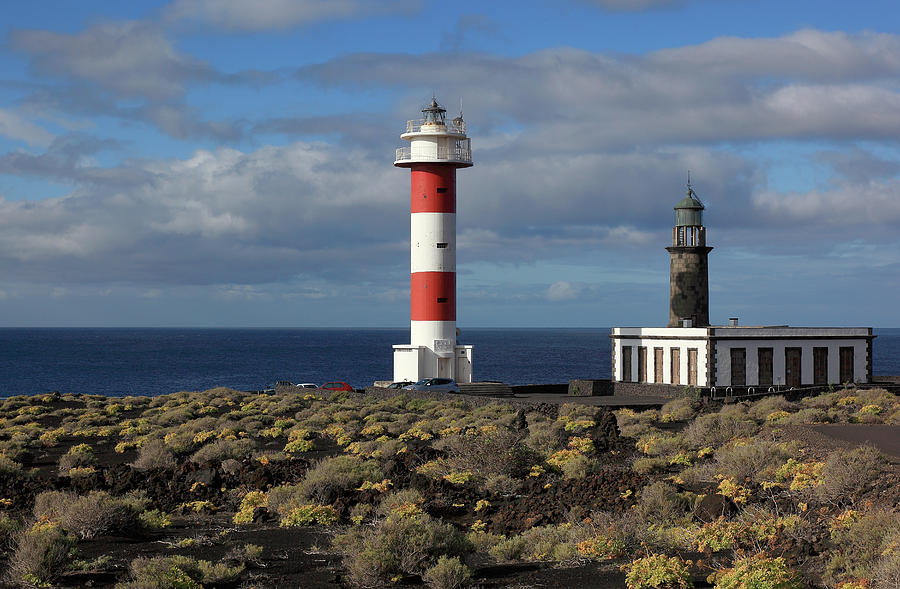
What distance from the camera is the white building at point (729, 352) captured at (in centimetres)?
4069

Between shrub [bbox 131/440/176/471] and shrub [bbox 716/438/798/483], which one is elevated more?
shrub [bbox 716/438/798/483]

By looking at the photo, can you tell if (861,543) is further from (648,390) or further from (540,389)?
(540,389)

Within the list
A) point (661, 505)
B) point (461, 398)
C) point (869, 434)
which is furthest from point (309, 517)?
point (461, 398)

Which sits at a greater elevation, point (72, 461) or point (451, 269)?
point (451, 269)

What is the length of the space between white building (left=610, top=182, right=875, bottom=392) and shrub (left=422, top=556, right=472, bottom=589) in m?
30.3

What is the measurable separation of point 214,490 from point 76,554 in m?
6.95

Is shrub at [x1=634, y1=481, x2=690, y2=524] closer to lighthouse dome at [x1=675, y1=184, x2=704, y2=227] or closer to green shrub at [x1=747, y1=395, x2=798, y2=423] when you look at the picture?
green shrub at [x1=747, y1=395, x2=798, y2=423]

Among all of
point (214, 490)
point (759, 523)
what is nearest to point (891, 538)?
point (759, 523)

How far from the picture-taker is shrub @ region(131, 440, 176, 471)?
928 inches

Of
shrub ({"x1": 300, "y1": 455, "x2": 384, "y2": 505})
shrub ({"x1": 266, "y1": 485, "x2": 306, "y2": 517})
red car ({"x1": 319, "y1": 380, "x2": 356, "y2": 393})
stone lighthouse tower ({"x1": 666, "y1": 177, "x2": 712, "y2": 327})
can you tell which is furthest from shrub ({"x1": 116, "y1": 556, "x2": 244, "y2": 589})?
stone lighthouse tower ({"x1": 666, "y1": 177, "x2": 712, "y2": 327})

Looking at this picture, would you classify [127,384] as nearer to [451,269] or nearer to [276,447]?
[451,269]

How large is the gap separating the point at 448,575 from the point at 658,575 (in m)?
2.52

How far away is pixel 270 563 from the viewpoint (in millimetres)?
13242

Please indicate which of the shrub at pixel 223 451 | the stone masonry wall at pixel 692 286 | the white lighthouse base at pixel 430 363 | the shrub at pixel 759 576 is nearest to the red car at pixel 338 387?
the white lighthouse base at pixel 430 363
